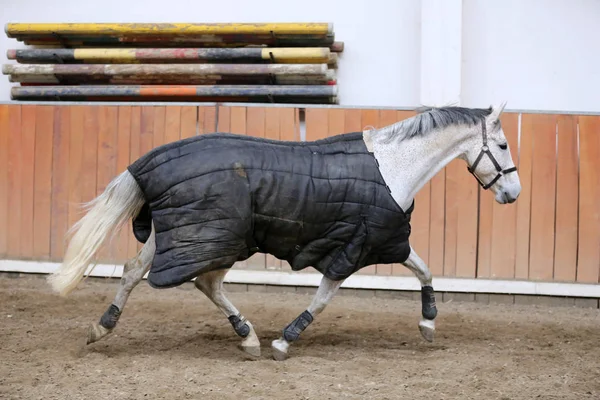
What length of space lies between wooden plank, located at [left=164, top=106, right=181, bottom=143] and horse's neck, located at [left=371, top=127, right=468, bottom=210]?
2972 mm

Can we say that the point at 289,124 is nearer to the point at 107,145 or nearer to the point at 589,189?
the point at 107,145

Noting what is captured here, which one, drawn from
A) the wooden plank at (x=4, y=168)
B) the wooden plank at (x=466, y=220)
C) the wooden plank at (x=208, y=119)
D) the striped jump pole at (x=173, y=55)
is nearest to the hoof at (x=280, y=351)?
the wooden plank at (x=466, y=220)

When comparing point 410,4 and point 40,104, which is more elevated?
point 410,4

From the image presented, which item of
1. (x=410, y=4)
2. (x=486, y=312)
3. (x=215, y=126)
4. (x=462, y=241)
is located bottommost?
(x=486, y=312)

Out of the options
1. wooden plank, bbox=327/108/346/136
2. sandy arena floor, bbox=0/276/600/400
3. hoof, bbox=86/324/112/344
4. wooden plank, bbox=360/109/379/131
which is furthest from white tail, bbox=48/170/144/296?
wooden plank, bbox=360/109/379/131

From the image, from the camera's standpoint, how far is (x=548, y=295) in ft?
22.7

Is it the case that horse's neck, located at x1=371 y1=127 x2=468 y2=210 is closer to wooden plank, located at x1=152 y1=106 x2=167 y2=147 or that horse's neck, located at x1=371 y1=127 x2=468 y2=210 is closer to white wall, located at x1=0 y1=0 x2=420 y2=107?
white wall, located at x1=0 y1=0 x2=420 y2=107

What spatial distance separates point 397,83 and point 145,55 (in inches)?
94.7

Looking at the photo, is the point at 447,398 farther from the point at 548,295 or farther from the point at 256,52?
the point at 256,52

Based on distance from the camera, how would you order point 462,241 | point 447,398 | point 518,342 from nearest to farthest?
point 447,398 < point 518,342 < point 462,241

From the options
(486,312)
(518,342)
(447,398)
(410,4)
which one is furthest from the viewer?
(410,4)

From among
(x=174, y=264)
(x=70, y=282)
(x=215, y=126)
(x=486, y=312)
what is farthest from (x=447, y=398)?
(x=215, y=126)

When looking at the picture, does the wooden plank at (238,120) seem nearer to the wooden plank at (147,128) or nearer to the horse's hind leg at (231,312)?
the wooden plank at (147,128)

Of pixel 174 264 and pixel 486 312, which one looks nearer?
pixel 174 264
